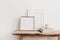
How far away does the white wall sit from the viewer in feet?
6.08

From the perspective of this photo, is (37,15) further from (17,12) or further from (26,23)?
(17,12)

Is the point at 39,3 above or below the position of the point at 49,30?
above

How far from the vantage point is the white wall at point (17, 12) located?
1.85m

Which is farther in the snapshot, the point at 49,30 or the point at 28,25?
the point at 28,25

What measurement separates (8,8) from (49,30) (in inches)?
31.9

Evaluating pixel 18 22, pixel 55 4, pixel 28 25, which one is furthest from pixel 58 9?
pixel 18 22

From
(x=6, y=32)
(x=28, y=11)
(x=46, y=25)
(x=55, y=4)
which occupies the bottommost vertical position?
(x=6, y=32)

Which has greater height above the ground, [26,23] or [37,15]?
[37,15]

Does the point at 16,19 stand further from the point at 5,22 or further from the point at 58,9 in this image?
the point at 58,9

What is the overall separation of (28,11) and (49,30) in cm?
52

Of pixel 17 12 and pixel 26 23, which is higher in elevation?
pixel 17 12

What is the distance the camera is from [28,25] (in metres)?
1.76

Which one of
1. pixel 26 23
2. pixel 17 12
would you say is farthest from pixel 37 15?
pixel 17 12

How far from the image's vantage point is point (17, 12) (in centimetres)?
186
